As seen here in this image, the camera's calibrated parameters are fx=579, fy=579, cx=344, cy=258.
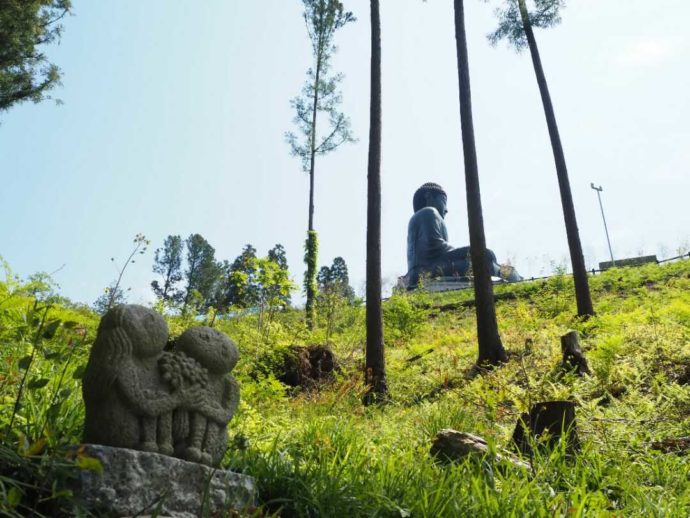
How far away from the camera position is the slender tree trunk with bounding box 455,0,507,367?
10.2 metres

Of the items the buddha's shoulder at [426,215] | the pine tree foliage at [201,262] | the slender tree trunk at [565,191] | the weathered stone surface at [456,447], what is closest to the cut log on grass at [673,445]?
the weathered stone surface at [456,447]

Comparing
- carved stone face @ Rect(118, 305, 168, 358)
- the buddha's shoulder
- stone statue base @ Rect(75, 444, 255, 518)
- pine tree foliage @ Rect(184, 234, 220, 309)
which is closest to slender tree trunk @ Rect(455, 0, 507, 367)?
stone statue base @ Rect(75, 444, 255, 518)

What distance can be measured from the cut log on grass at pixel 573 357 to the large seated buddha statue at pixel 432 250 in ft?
59.5

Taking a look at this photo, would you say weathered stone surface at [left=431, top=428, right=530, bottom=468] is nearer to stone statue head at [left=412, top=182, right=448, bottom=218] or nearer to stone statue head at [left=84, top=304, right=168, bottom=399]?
stone statue head at [left=84, top=304, right=168, bottom=399]

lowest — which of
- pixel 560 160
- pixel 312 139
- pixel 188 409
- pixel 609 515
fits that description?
pixel 609 515

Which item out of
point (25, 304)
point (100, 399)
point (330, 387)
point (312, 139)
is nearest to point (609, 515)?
point (100, 399)

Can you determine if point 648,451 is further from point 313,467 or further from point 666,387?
point 313,467

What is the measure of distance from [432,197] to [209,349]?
27.6 meters

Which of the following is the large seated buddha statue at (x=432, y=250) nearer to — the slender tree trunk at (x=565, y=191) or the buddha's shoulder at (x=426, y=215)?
the buddha's shoulder at (x=426, y=215)

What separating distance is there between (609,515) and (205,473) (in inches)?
93.9

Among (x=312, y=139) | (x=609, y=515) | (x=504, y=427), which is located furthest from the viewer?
(x=312, y=139)

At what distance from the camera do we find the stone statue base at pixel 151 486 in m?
2.82

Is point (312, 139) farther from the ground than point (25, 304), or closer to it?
farther from the ground

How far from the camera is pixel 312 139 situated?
20656 millimetres
